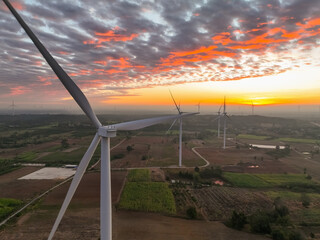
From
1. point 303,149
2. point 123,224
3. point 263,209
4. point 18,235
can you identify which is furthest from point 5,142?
point 303,149

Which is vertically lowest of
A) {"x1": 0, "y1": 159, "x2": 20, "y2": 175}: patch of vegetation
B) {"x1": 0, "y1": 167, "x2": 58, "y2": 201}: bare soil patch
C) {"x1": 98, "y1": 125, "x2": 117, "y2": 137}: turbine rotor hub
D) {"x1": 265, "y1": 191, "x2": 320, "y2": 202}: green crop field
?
{"x1": 265, "y1": 191, "x2": 320, "y2": 202}: green crop field

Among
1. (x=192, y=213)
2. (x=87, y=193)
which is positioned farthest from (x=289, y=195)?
(x=87, y=193)

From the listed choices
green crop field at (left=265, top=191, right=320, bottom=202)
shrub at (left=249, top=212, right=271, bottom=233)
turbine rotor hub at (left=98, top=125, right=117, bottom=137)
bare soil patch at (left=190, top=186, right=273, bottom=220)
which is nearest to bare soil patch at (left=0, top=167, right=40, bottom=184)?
bare soil patch at (left=190, top=186, right=273, bottom=220)

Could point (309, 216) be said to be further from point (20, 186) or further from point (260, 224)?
point (20, 186)

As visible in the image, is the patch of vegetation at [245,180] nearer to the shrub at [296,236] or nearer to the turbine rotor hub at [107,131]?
the shrub at [296,236]

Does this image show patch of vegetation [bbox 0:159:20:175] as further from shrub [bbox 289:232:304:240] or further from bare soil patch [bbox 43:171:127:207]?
shrub [bbox 289:232:304:240]

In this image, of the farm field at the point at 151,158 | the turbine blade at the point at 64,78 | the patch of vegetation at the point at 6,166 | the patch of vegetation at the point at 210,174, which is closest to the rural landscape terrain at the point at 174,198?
the patch of vegetation at the point at 210,174

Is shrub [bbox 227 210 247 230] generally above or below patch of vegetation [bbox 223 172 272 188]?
above
